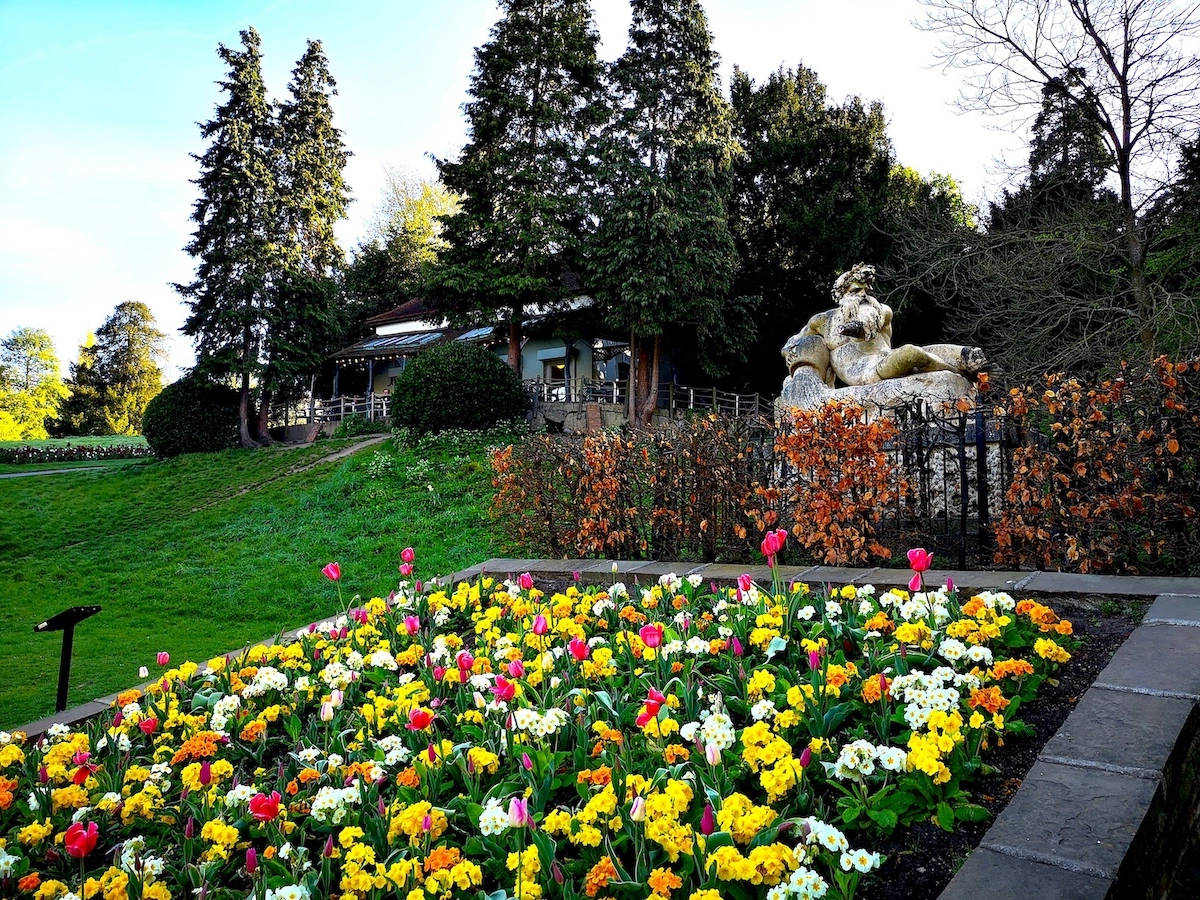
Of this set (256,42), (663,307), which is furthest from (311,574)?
(256,42)

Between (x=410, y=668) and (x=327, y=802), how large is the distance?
1.61 m

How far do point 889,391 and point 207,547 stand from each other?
1147 cm

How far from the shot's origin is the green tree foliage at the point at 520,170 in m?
22.7

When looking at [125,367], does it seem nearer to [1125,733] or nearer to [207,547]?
[207,547]

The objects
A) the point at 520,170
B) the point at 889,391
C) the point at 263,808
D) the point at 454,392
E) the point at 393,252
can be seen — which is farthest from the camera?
the point at 393,252

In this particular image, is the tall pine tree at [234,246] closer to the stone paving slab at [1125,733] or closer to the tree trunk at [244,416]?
the tree trunk at [244,416]

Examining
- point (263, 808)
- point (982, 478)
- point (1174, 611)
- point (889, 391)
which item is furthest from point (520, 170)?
point (263, 808)

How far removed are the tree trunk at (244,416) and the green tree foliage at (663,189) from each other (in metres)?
12.8

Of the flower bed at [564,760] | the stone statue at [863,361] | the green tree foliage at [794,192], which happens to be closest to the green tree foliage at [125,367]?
the green tree foliage at [794,192]

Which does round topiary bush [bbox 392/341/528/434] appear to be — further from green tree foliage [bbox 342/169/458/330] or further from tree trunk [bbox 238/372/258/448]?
green tree foliage [bbox 342/169/458/330]

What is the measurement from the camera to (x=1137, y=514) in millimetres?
4109

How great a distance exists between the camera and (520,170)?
22969 mm

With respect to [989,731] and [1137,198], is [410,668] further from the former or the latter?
[1137,198]

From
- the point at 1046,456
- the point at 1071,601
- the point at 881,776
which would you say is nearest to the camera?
the point at 881,776
